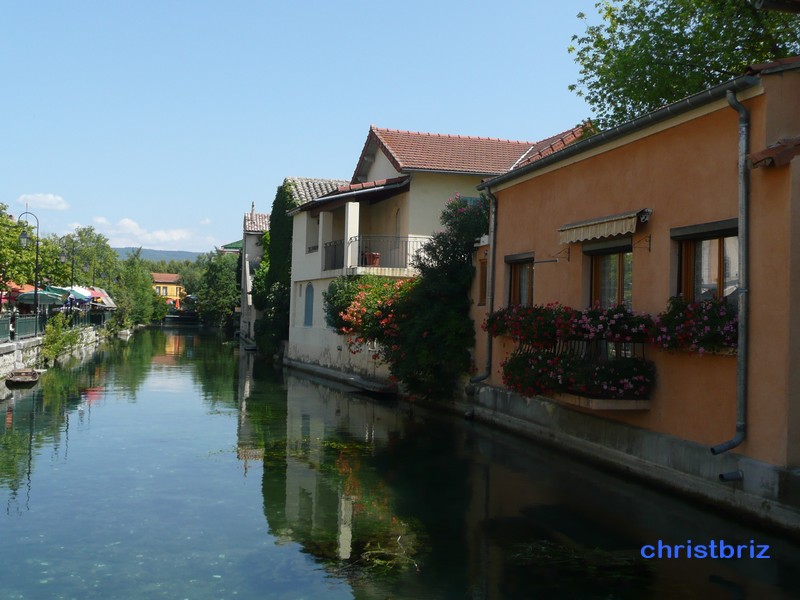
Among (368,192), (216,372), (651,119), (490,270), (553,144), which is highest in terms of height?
(553,144)

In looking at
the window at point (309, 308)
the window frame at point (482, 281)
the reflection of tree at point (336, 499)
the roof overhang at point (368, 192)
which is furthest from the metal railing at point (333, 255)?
the reflection of tree at point (336, 499)

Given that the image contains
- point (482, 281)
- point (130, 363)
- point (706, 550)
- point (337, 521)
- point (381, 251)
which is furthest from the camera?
point (130, 363)

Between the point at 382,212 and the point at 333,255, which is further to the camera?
the point at 382,212

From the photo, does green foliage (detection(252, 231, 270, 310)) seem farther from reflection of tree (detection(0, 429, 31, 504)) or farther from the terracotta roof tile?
reflection of tree (detection(0, 429, 31, 504))

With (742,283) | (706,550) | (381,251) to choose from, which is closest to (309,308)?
(381,251)

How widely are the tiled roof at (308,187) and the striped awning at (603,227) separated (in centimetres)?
2227

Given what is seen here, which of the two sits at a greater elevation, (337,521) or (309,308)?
(309,308)

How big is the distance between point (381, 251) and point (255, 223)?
28460 millimetres

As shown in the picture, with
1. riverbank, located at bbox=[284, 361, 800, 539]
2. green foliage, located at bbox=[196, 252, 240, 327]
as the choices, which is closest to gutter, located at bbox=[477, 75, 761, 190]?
riverbank, located at bbox=[284, 361, 800, 539]

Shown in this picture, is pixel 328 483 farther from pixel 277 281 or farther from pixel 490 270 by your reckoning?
pixel 277 281

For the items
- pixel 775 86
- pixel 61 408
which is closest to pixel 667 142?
pixel 775 86

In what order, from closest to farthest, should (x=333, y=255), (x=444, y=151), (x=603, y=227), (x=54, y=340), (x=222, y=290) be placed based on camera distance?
(x=603, y=227), (x=444, y=151), (x=333, y=255), (x=54, y=340), (x=222, y=290)

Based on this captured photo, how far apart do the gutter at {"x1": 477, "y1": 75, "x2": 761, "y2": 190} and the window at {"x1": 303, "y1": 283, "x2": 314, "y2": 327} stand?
15799mm

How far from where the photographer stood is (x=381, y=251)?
84.2 feet
